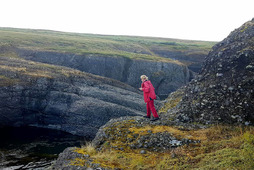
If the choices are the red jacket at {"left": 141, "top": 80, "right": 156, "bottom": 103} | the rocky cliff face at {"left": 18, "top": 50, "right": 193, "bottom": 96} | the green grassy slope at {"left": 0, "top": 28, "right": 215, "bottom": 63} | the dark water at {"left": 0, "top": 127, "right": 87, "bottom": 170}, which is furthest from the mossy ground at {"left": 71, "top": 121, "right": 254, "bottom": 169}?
the green grassy slope at {"left": 0, "top": 28, "right": 215, "bottom": 63}

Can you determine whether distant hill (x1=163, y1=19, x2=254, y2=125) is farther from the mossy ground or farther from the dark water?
the dark water

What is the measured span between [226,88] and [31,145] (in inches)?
927

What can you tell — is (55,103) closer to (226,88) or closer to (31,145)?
(31,145)

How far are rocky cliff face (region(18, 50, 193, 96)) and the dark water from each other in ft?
109

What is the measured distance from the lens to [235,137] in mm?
10664

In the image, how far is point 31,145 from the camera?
84.3ft

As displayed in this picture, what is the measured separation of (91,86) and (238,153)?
3689 centimetres

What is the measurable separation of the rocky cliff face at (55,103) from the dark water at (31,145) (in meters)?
2.14

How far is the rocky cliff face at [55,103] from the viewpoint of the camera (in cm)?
3312

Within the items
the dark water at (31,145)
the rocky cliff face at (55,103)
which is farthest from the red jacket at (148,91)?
the rocky cliff face at (55,103)

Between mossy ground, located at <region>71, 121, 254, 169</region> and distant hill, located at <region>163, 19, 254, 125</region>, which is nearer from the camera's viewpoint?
mossy ground, located at <region>71, 121, 254, 169</region>

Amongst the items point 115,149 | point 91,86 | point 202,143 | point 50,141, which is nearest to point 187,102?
point 202,143

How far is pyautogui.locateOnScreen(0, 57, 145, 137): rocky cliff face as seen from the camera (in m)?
33.1

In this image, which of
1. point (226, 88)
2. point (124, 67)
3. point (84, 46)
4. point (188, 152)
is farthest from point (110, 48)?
point (188, 152)
